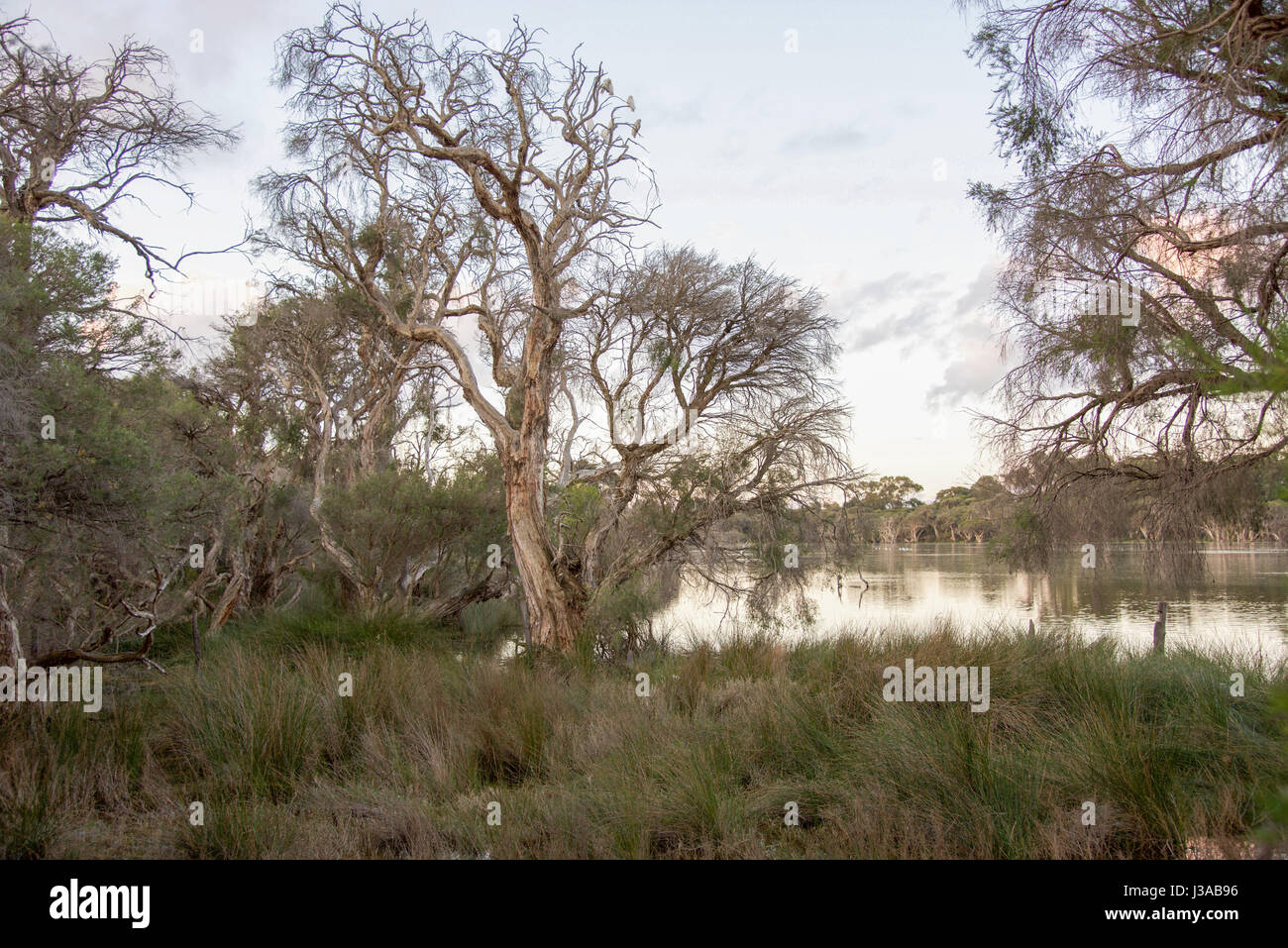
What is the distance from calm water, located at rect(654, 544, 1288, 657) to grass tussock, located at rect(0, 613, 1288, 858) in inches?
113

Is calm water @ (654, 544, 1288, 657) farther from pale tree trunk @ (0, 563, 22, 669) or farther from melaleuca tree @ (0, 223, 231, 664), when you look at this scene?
pale tree trunk @ (0, 563, 22, 669)

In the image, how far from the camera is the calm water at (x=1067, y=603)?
40.3ft

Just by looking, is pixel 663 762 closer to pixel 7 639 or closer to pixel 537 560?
pixel 7 639

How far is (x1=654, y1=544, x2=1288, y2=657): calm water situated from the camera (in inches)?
484

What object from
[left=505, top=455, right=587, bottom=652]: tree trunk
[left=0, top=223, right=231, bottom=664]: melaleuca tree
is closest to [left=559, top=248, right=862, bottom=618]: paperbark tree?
[left=505, top=455, right=587, bottom=652]: tree trunk

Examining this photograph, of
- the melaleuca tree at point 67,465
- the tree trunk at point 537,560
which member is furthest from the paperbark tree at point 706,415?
the melaleuca tree at point 67,465

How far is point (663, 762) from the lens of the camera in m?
5.10

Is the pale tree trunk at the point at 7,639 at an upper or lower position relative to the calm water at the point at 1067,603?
upper

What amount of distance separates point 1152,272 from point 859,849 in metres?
8.43

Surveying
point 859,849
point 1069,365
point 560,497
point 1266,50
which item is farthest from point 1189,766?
point 560,497

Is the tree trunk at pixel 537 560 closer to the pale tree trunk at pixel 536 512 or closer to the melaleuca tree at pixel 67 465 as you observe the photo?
the pale tree trunk at pixel 536 512

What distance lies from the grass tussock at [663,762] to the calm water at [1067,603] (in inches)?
113

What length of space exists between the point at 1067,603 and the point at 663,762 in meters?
21.5
